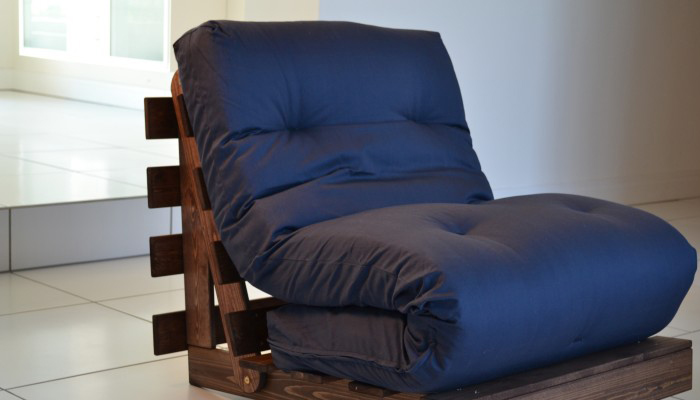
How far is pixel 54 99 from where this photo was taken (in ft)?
19.4

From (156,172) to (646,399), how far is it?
3.32 feet

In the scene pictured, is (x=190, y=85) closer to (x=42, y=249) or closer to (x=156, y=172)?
(x=156, y=172)

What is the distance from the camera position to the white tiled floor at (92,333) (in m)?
1.98

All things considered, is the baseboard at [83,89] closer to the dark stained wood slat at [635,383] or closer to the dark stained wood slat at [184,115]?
the dark stained wood slat at [184,115]

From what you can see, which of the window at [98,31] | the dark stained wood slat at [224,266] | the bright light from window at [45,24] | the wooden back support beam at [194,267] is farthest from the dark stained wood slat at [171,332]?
the bright light from window at [45,24]

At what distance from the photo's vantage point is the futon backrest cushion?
71.4 inches

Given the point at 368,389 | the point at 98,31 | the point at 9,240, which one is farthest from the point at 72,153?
the point at 368,389

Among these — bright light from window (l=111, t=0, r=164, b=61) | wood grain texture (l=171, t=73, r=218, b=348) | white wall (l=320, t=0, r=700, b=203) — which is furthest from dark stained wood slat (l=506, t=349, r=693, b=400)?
bright light from window (l=111, t=0, r=164, b=61)

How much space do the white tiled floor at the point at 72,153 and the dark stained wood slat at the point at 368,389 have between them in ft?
5.41

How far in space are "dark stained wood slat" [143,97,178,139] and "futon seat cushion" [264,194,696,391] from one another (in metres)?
0.44

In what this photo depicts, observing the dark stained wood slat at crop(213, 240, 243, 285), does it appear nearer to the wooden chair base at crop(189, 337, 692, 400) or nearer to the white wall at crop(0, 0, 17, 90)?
the wooden chair base at crop(189, 337, 692, 400)

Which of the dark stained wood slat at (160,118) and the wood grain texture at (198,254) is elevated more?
the dark stained wood slat at (160,118)

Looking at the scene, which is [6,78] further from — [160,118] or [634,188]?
[160,118]

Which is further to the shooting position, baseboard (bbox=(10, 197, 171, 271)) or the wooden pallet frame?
baseboard (bbox=(10, 197, 171, 271))
